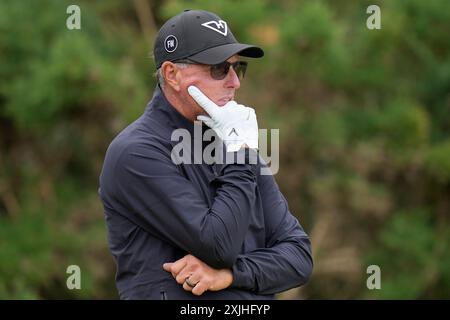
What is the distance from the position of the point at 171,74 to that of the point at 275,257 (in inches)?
31.8

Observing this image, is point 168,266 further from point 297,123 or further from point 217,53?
point 297,123

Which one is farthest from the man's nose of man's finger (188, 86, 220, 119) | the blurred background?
the blurred background

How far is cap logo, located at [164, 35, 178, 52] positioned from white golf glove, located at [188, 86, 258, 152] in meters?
0.25

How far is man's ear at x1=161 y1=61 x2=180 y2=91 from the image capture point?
10.8 feet

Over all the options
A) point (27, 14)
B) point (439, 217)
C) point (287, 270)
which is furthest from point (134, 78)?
point (287, 270)

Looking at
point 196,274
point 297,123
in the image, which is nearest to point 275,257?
point 196,274

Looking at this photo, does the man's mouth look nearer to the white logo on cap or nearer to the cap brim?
the cap brim

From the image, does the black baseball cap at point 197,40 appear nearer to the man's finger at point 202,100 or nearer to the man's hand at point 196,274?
the man's finger at point 202,100

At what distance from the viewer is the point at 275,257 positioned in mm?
3242

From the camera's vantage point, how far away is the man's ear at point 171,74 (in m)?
3.28

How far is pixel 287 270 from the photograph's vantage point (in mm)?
3252

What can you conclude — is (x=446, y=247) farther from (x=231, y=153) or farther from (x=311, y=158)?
(x=231, y=153)

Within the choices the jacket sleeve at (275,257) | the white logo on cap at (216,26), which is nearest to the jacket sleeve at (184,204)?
the jacket sleeve at (275,257)

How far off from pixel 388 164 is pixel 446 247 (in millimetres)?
1380
